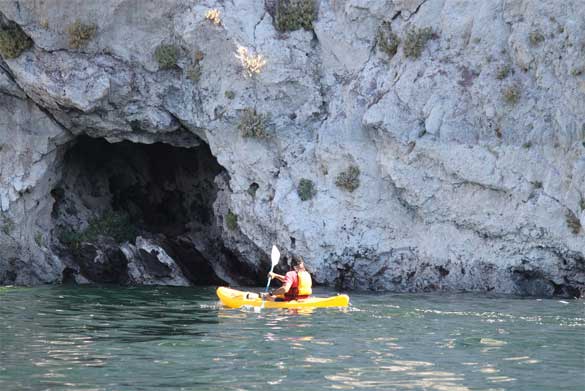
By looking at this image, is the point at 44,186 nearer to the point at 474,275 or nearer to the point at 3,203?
the point at 3,203

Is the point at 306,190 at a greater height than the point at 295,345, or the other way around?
the point at 306,190

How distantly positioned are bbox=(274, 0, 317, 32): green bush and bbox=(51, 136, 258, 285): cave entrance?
17.0ft

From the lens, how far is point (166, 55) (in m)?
25.0

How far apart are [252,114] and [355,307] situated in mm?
7579

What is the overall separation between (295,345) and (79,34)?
1389cm

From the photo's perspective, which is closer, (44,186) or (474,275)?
(474,275)

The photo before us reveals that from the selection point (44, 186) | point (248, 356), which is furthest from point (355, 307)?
point (44, 186)

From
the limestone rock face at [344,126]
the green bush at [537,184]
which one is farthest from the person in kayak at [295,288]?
the green bush at [537,184]

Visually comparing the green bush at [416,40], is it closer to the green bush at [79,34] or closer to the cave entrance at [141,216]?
the cave entrance at [141,216]

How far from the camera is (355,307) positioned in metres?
19.1

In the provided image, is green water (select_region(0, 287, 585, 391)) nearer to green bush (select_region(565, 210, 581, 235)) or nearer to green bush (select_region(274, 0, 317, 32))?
green bush (select_region(565, 210, 581, 235))

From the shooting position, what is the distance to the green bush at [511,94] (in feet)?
72.3

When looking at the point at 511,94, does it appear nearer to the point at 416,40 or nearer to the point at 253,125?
the point at 416,40

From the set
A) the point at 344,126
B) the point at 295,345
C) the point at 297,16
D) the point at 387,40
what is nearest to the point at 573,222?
the point at 344,126
